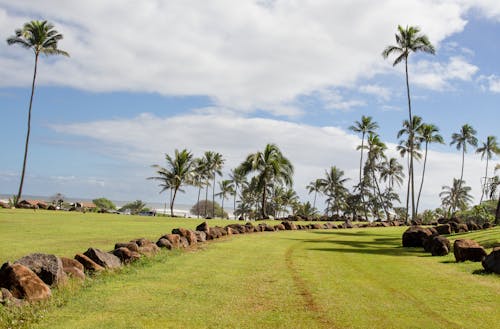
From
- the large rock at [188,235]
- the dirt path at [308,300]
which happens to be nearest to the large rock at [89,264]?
the dirt path at [308,300]

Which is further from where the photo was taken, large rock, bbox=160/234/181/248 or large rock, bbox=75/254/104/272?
large rock, bbox=160/234/181/248

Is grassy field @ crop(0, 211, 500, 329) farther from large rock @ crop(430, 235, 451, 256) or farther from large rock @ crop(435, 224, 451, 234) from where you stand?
large rock @ crop(435, 224, 451, 234)

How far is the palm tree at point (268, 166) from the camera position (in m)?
58.9

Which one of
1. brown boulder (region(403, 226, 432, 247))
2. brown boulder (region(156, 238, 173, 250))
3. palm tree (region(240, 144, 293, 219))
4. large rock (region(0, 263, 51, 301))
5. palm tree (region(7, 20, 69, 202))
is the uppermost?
palm tree (region(7, 20, 69, 202))

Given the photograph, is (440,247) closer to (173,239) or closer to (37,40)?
(173,239)

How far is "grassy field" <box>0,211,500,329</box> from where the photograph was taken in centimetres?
903

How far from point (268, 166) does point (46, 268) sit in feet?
161

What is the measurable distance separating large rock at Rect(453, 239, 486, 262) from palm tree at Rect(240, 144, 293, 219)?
132 ft

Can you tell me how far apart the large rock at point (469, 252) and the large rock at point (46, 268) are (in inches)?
597

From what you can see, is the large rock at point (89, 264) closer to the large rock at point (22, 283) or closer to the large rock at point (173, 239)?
the large rock at point (22, 283)

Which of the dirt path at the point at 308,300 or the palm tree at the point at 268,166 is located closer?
the dirt path at the point at 308,300

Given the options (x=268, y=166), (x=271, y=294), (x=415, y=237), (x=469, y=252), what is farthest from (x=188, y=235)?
(x=268, y=166)

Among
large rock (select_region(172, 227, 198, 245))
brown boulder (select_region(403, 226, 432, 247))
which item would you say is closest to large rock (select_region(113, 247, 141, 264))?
large rock (select_region(172, 227, 198, 245))

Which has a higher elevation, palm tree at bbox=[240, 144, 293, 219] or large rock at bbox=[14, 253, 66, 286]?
palm tree at bbox=[240, 144, 293, 219]
